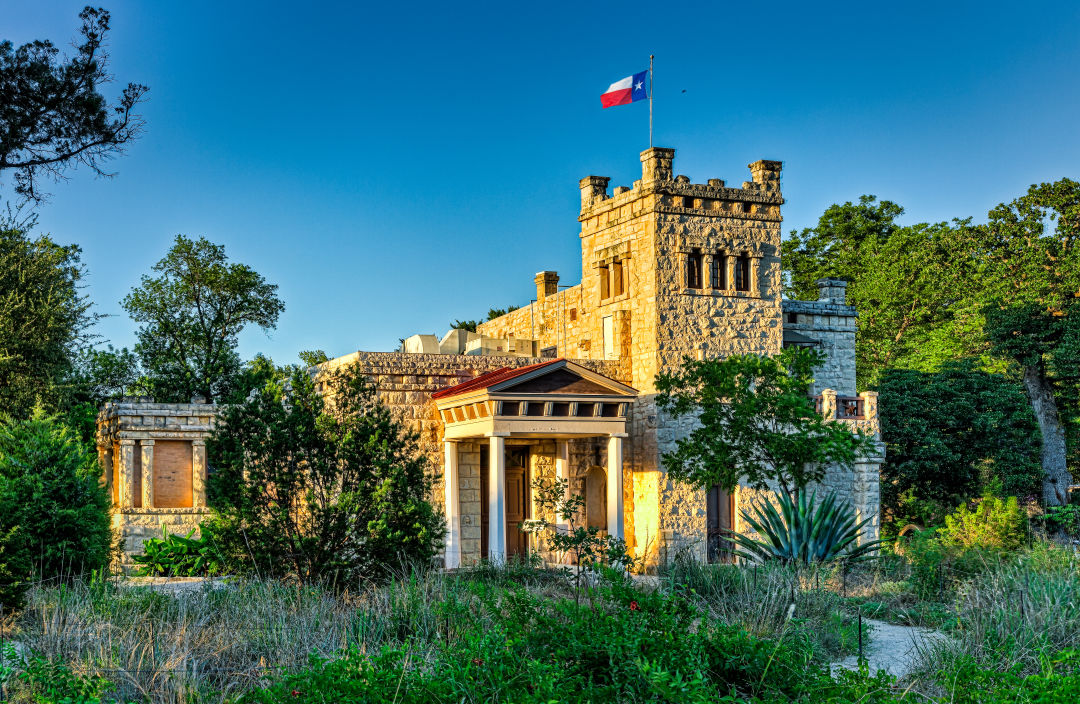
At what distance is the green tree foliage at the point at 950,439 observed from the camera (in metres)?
27.3

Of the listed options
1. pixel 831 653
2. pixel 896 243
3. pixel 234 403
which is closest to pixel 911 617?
pixel 831 653

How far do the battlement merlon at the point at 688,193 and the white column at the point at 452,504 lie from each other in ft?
20.6

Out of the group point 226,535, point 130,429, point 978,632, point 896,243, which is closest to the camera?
point 978,632

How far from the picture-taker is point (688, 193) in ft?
68.3

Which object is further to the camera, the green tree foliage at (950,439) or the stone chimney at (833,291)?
the green tree foliage at (950,439)

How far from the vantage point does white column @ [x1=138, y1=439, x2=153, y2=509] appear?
1984 cm

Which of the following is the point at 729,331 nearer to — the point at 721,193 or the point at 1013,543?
the point at 721,193

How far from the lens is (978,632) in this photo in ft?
27.3

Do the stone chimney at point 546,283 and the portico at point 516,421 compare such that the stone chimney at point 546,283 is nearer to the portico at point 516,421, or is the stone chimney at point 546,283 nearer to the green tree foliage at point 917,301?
the portico at point 516,421

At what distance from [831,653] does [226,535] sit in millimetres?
6673

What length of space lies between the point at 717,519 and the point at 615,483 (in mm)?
3026

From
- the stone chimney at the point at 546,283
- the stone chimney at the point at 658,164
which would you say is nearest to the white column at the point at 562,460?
the stone chimney at the point at 658,164

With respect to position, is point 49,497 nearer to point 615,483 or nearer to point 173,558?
point 173,558

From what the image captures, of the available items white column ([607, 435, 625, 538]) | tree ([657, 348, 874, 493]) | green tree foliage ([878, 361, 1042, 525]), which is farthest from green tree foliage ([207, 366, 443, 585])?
green tree foliage ([878, 361, 1042, 525])
